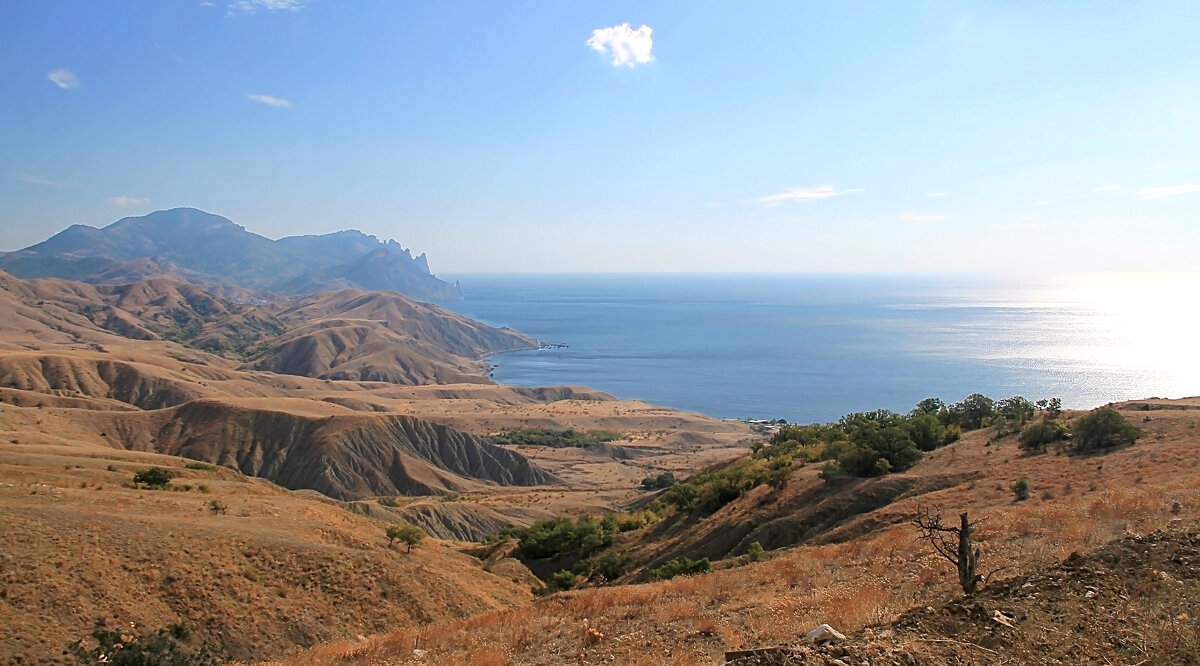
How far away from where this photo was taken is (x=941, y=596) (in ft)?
39.5

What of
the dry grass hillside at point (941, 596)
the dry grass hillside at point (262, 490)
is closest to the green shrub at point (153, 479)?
the dry grass hillside at point (262, 490)

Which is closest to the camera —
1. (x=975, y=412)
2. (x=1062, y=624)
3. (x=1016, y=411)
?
(x=1062, y=624)

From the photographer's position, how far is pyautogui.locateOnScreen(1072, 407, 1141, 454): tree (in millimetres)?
28172

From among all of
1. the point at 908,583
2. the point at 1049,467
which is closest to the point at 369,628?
the point at 908,583

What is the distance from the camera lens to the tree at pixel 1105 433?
1109 inches

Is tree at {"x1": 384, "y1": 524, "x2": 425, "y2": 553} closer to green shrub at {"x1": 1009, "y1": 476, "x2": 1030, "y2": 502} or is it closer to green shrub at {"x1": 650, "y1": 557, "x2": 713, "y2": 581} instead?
green shrub at {"x1": 650, "y1": 557, "x2": 713, "y2": 581}

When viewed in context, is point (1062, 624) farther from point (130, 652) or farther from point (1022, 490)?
point (130, 652)

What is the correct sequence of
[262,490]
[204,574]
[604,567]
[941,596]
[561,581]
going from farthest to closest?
[262,490], [604,567], [561,581], [204,574], [941,596]

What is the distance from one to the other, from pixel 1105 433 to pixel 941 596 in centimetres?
2249

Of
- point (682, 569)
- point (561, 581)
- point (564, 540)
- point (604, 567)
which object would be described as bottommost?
point (564, 540)

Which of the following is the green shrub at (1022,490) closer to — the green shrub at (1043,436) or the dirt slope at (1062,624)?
the green shrub at (1043,436)

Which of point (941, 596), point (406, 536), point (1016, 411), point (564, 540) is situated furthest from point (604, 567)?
point (1016, 411)

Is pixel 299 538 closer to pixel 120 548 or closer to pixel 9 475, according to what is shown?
pixel 120 548

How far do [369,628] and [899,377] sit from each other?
522ft
